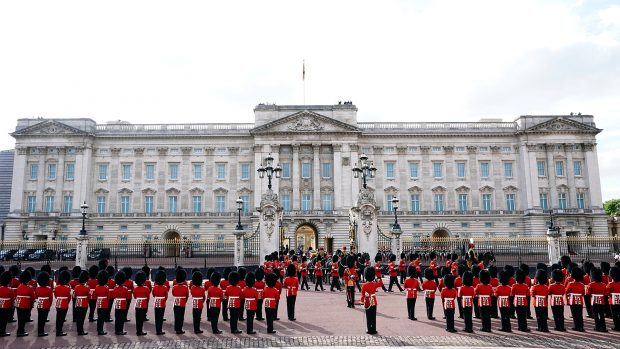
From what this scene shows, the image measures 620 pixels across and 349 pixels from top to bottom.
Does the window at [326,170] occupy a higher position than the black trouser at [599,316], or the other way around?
the window at [326,170]

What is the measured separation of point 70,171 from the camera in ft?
169

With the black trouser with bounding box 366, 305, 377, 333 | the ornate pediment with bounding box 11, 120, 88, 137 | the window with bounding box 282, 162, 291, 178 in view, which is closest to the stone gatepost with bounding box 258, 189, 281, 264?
the black trouser with bounding box 366, 305, 377, 333

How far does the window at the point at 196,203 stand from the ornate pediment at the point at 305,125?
976cm

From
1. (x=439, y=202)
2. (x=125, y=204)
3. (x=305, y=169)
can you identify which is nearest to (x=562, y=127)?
(x=439, y=202)

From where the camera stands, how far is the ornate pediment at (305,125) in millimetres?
51281

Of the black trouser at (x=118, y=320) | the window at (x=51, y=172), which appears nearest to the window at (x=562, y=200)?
the black trouser at (x=118, y=320)

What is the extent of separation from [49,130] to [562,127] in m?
57.9

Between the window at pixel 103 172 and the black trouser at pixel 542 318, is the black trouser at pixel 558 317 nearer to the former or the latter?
the black trouser at pixel 542 318

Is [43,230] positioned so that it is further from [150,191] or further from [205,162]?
[205,162]

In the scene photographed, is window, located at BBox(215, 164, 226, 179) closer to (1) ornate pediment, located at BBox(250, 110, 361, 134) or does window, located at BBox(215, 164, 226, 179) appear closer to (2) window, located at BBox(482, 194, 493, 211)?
(1) ornate pediment, located at BBox(250, 110, 361, 134)

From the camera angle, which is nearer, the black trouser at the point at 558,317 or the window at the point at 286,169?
the black trouser at the point at 558,317

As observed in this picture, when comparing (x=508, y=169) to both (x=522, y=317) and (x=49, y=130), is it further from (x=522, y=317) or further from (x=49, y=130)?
(x=49, y=130)

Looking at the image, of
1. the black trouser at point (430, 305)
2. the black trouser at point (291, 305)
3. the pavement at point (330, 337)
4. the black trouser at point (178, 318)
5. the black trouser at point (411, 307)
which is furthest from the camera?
the black trouser at point (291, 305)

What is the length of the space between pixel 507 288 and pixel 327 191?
39770 millimetres
